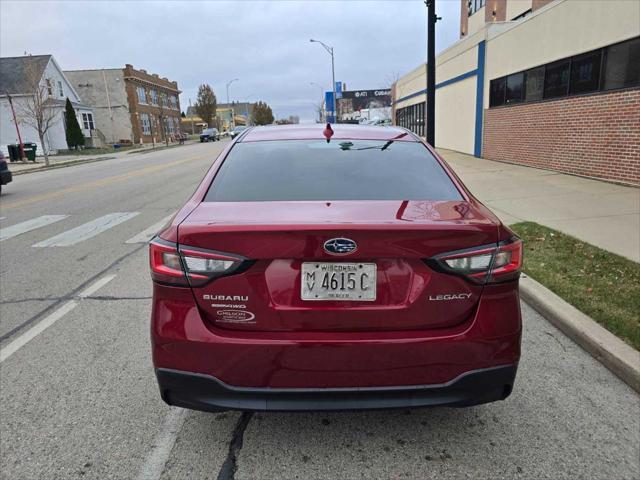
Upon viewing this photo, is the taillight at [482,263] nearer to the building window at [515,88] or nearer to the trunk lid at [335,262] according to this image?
the trunk lid at [335,262]

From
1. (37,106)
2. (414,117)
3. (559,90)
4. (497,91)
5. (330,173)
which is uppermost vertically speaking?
(37,106)

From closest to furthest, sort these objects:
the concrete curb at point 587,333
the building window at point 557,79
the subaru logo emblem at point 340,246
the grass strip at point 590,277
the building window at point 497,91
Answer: the subaru logo emblem at point 340,246, the concrete curb at point 587,333, the grass strip at point 590,277, the building window at point 557,79, the building window at point 497,91

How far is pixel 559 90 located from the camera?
12.9 meters

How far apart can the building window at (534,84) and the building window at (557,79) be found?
0.94 ft

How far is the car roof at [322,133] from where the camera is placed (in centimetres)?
354

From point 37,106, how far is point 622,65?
2962 cm

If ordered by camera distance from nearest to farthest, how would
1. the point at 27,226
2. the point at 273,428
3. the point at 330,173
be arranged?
the point at 273,428, the point at 330,173, the point at 27,226

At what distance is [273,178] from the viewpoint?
298 cm

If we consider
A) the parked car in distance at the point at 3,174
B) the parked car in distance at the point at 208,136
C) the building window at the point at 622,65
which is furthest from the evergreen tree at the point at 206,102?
the building window at the point at 622,65

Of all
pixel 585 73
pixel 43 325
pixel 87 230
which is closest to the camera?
pixel 43 325

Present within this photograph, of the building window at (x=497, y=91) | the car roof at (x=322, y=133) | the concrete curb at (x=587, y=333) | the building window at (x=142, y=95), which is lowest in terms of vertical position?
the concrete curb at (x=587, y=333)

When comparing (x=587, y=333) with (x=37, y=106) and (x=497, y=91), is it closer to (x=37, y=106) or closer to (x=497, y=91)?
(x=497, y=91)

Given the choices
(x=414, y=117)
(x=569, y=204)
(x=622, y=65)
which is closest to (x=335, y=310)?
(x=569, y=204)

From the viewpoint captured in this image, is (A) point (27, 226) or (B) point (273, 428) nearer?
(B) point (273, 428)
